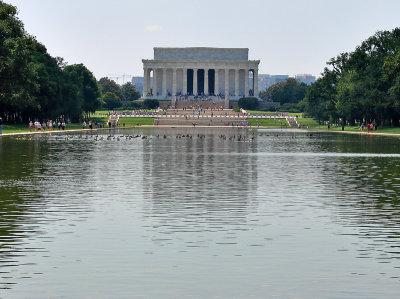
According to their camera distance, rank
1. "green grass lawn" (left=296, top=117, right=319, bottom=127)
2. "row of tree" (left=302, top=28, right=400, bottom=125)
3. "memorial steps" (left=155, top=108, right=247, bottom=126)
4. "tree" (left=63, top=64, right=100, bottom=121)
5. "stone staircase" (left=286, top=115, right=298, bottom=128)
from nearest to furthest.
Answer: "row of tree" (left=302, top=28, right=400, bottom=125)
"tree" (left=63, top=64, right=100, bottom=121)
"stone staircase" (left=286, top=115, right=298, bottom=128)
"memorial steps" (left=155, top=108, right=247, bottom=126)
"green grass lawn" (left=296, top=117, right=319, bottom=127)

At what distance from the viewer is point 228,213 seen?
22484 millimetres

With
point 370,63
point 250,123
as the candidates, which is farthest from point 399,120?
point 250,123

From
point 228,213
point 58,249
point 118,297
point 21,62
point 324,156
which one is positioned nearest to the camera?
point 118,297

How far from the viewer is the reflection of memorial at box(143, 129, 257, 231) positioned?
21.6 meters

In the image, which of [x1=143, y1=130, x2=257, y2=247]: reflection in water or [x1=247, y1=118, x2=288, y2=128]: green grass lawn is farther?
[x1=247, y1=118, x2=288, y2=128]: green grass lawn

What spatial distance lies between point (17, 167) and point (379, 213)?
2367cm

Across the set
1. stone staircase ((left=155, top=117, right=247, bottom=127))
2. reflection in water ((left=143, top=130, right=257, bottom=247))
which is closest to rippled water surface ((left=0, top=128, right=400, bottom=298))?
reflection in water ((left=143, top=130, right=257, bottom=247))

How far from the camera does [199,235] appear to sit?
60.5 ft

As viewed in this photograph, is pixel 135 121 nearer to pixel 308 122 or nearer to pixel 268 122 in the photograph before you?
pixel 268 122

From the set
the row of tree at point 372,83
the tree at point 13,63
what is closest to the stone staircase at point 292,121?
the row of tree at point 372,83

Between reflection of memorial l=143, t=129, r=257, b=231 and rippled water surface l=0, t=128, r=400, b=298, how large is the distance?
0.18 feet

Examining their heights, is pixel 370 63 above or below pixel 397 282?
above

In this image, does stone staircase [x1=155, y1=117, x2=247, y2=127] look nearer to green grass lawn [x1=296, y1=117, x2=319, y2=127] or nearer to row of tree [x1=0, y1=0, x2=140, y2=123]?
green grass lawn [x1=296, y1=117, x2=319, y2=127]

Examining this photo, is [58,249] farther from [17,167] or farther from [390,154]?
[390,154]
